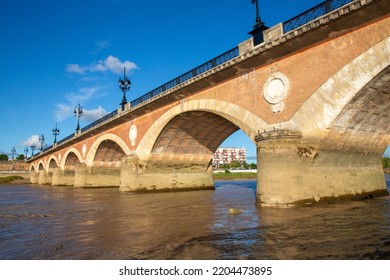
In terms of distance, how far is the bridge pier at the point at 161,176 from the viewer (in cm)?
2053

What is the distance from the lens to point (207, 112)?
16125mm

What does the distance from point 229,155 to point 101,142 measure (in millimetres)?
120920

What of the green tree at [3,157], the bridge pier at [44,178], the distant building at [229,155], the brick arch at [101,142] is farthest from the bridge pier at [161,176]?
the green tree at [3,157]

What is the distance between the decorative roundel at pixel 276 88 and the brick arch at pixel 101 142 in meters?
14.0

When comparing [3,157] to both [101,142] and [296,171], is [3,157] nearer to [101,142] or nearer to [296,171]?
[101,142]

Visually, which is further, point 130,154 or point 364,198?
point 130,154

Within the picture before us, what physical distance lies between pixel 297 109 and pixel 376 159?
19.9ft

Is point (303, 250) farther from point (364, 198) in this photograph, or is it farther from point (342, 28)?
point (364, 198)

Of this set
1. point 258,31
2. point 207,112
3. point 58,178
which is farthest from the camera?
point 58,178

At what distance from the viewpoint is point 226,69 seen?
511 inches

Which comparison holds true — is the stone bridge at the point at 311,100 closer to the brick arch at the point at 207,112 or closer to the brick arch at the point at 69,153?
the brick arch at the point at 207,112

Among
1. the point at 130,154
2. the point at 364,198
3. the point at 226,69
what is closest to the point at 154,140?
the point at 130,154

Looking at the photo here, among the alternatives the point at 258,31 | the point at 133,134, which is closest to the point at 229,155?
the point at 133,134

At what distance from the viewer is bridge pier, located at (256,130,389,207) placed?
9.53m
